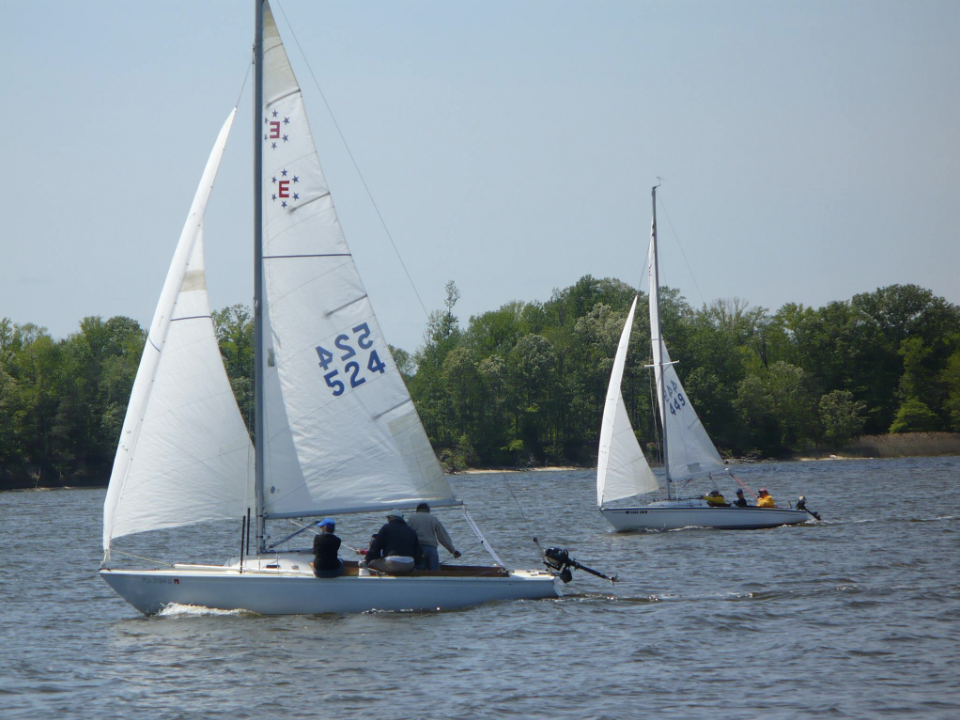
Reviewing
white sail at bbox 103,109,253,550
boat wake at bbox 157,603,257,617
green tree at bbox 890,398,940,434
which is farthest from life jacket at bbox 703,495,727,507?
green tree at bbox 890,398,940,434

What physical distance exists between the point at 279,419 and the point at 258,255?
8.04 ft

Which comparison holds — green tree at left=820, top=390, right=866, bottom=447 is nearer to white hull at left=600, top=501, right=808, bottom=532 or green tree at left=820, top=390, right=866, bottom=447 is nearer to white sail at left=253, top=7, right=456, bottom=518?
white hull at left=600, top=501, right=808, bottom=532

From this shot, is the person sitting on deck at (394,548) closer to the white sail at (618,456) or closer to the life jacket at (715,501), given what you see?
the white sail at (618,456)

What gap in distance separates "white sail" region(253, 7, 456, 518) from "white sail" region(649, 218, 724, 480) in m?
17.3

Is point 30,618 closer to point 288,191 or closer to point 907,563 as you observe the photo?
point 288,191

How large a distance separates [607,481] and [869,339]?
6705 cm

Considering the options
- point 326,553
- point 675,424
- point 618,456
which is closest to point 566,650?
point 326,553

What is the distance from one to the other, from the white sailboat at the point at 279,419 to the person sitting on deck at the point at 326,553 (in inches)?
5.7

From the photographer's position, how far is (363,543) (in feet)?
97.7

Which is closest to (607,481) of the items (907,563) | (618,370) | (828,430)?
(618,370)

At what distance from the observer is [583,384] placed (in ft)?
282

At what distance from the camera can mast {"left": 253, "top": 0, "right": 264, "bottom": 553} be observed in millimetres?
16016

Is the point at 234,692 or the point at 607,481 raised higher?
the point at 607,481

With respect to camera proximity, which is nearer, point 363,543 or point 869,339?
point 363,543
